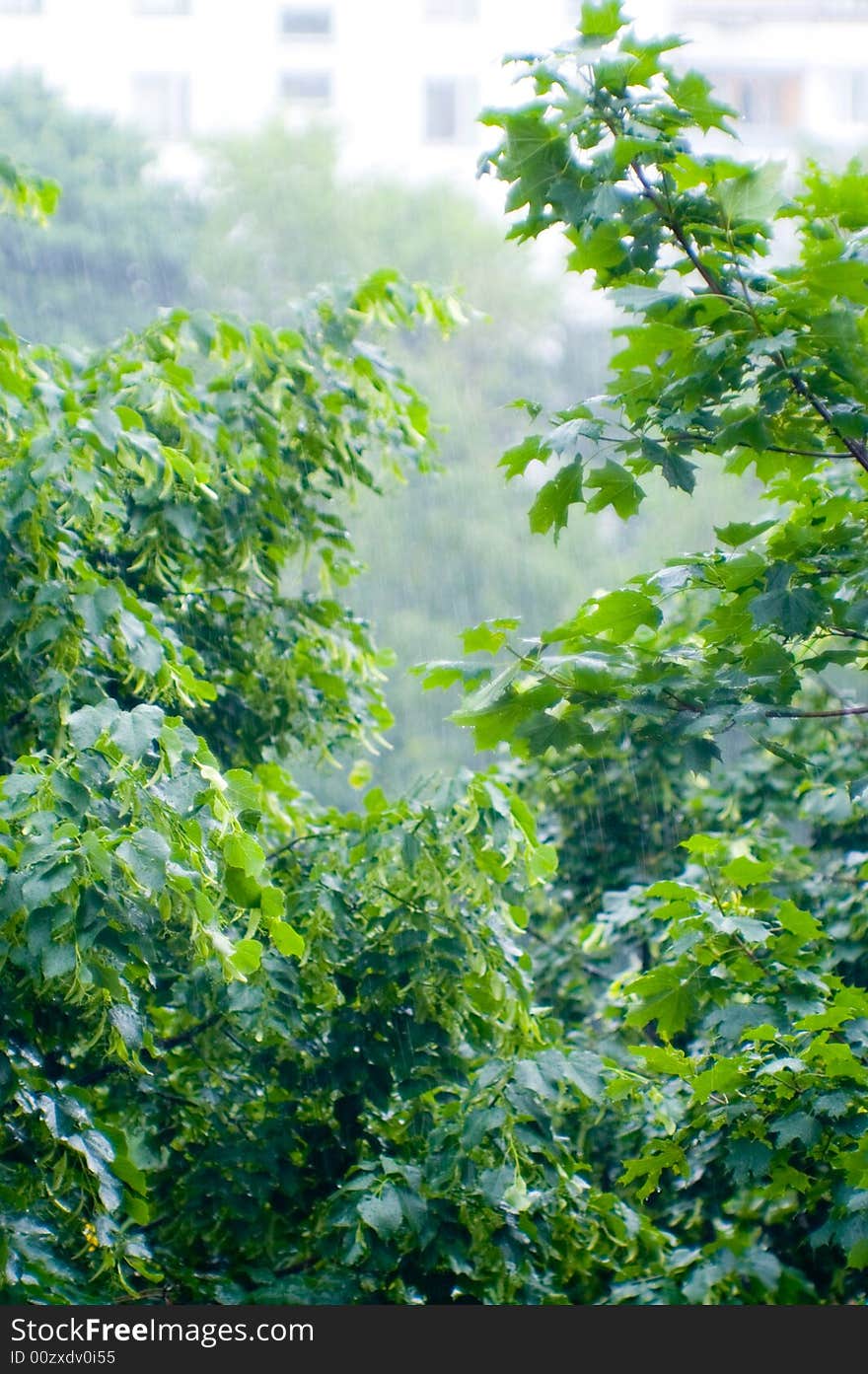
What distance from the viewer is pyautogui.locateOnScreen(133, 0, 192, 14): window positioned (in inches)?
787

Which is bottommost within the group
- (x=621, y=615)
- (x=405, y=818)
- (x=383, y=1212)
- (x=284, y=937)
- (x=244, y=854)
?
(x=383, y=1212)

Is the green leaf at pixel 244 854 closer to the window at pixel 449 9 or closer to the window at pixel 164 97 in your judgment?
the window at pixel 164 97

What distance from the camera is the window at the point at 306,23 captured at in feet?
68.2

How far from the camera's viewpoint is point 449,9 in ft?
66.8

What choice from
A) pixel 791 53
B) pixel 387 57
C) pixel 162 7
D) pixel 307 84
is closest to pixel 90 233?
pixel 162 7

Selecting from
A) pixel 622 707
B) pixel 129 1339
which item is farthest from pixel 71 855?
pixel 129 1339

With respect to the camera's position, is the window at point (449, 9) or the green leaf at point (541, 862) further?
the window at point (449, 9)

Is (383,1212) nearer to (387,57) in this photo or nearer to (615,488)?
(615,488)

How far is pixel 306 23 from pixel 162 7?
2190 mm

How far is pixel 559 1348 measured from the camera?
2.23 meters

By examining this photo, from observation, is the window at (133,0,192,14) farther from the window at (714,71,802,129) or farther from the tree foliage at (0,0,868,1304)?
the tree foliage at (0,0,868,1304)

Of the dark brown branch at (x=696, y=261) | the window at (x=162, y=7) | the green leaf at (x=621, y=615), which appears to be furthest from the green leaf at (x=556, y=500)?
the window at (x=162, y=7)

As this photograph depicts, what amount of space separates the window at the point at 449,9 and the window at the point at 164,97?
12.3ft

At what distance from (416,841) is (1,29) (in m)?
19.5
